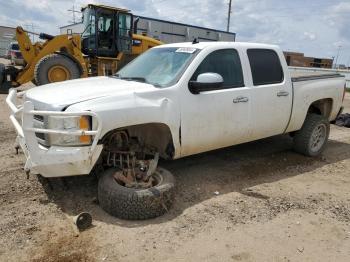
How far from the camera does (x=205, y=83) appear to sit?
4.40 metres

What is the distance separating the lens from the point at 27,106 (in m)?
3.65

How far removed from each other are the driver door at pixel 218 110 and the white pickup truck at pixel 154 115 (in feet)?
0.04

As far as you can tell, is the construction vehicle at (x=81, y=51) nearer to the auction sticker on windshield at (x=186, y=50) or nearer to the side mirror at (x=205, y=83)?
the auction sticker on windshield at (x=186, y=50)

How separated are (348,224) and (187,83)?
8.00ft

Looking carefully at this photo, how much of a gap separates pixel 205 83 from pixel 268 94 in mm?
1417

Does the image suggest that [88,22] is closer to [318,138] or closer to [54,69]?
[54,69]

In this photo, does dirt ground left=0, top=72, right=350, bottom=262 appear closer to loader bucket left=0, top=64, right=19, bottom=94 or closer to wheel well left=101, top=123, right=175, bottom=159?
wheel well left=101, top=123, right=175, bottom=159

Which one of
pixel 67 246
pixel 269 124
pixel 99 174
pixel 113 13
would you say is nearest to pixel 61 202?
pixel 99 174

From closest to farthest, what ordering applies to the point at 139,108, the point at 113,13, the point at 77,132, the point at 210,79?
the point at 77,132 → the point at 139,108 → the point at 210,79 → the point at 113,13

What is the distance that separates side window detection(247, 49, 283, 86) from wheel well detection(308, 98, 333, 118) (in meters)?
1.46

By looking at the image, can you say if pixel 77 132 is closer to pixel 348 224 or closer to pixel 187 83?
pixel 187 83

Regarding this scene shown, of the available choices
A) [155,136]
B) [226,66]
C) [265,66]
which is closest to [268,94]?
[265,66]

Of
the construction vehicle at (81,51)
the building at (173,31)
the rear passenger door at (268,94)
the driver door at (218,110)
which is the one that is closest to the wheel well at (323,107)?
the rear passenger door at (268,94)

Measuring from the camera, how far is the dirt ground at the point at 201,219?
336 centimetres
